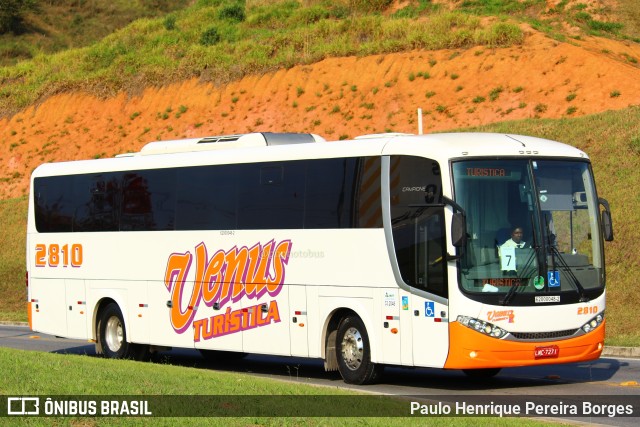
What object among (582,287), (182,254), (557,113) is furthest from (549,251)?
(557,113)

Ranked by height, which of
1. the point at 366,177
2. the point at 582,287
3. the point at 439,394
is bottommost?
the point at 439,394

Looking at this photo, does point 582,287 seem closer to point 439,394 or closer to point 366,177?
point 439,394

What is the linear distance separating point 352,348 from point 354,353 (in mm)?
81

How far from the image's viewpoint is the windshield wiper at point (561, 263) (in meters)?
15.0

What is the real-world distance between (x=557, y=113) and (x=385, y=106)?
31.2 ft

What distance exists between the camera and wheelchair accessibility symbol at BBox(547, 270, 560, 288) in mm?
14883

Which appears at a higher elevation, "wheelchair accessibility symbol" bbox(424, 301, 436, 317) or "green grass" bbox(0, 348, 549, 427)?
"wheelchair accessibility symbol" bbox(424, 301, 436, 317)

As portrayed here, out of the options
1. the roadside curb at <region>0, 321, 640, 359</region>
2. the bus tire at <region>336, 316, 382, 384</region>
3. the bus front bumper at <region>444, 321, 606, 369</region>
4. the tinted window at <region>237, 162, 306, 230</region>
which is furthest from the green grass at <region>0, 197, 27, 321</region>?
the bus front bumper at <region>444, 321, 606, 369</region>

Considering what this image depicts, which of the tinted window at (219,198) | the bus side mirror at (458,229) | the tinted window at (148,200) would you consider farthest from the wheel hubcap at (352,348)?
the tinted window at (148,200)

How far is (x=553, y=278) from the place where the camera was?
14922 mm

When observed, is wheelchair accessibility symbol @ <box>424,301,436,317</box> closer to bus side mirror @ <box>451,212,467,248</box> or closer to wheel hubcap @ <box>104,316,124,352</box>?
bus side mirror @ <box>451,212,467,248</box>

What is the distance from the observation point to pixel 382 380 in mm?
16516

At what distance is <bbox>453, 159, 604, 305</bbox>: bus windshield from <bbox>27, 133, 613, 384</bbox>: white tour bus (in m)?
0.02

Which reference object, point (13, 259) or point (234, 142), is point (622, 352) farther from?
point (13, 259)
